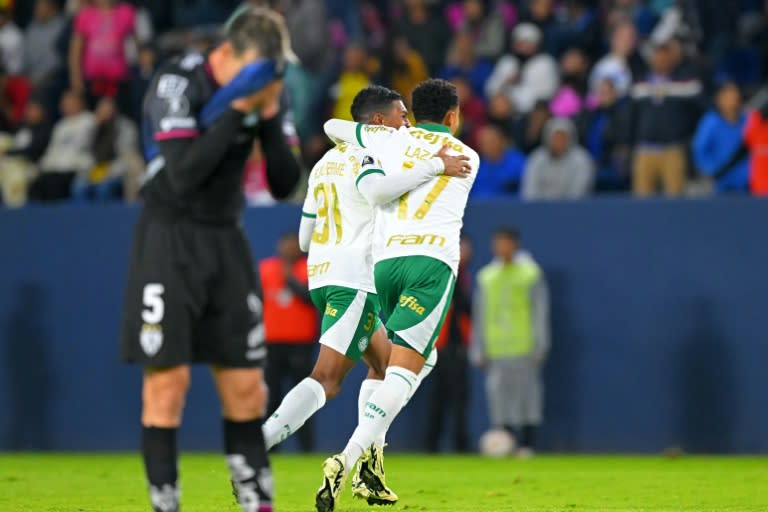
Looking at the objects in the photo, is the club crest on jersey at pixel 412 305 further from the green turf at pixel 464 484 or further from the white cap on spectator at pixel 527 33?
the white cap on spectator at pixel 527 33

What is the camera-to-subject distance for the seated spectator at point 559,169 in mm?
16438

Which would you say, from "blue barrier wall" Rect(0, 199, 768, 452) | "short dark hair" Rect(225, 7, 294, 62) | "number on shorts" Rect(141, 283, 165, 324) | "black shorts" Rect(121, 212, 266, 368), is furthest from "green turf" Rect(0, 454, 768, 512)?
"short dark hair" Rect(225, 7, 294, 62)

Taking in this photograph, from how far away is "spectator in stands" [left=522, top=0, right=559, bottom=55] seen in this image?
18.1m

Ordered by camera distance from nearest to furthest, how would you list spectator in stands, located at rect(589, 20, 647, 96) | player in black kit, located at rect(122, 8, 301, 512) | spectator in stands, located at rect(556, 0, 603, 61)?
player in black kit, located at rect(122, 8, 301, 512) → spectator in stands, located at rect(589, 20, 647, 96) → spectator in stands, located at rect(556, 0, 603, 61)

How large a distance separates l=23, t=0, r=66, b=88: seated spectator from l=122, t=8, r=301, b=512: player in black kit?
14.8m

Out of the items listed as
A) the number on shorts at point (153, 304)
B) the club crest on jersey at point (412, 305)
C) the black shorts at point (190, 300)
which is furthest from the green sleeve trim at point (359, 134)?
the number on shorts at point (153, 304)

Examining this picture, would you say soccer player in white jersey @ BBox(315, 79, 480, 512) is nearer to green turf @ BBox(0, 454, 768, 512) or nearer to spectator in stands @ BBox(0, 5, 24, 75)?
green turf @ BBox(0, 454, 768, 512)

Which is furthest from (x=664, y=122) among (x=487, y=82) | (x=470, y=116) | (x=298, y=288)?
(x=298, y=288)

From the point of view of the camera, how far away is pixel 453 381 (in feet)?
54.1

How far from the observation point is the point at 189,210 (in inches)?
245

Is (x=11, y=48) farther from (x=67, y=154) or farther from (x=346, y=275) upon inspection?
(x=346, y=275)

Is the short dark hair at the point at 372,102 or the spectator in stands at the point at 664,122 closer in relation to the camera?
the short dark hair at the point at 372,102

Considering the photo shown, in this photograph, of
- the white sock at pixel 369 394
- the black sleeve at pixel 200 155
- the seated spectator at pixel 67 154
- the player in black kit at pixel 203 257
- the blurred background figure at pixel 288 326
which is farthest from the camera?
the seated spectator at pixel 67 154

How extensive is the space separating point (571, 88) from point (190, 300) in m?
12.0
